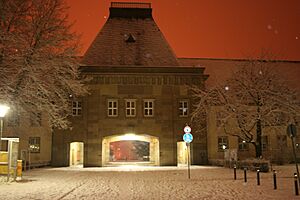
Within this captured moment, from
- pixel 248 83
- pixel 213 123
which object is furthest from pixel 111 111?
pixel 248 83

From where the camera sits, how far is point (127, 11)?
3962 centimetres

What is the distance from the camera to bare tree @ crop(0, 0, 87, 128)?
707 inches

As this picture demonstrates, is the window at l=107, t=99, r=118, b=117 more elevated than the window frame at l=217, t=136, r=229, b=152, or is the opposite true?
the window at l=107, t=99, r=118, b=117

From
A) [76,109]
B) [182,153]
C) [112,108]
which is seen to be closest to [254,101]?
[182,153]

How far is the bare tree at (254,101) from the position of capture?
2569 centimetres

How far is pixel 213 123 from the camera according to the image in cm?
3619

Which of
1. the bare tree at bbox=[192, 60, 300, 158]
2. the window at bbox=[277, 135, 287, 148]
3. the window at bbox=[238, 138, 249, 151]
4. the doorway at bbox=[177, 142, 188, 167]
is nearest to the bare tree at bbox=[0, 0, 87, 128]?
the bare tree at bbox=[192, 60, 300, 158]

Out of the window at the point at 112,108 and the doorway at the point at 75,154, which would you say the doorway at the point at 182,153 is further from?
the doorway at the point at 75,154

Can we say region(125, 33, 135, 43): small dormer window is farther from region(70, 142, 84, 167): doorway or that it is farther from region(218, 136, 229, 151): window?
region(218, 136, 229, 151): window

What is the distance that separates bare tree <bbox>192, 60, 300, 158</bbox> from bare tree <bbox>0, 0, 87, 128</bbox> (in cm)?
1228

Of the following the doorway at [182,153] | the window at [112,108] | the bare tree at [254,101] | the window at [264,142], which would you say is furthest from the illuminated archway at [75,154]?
the window at [264,142]

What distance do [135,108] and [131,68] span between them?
403cm

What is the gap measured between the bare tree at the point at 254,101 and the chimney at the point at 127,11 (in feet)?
53.6

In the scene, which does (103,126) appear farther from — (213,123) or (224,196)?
(224,196)
